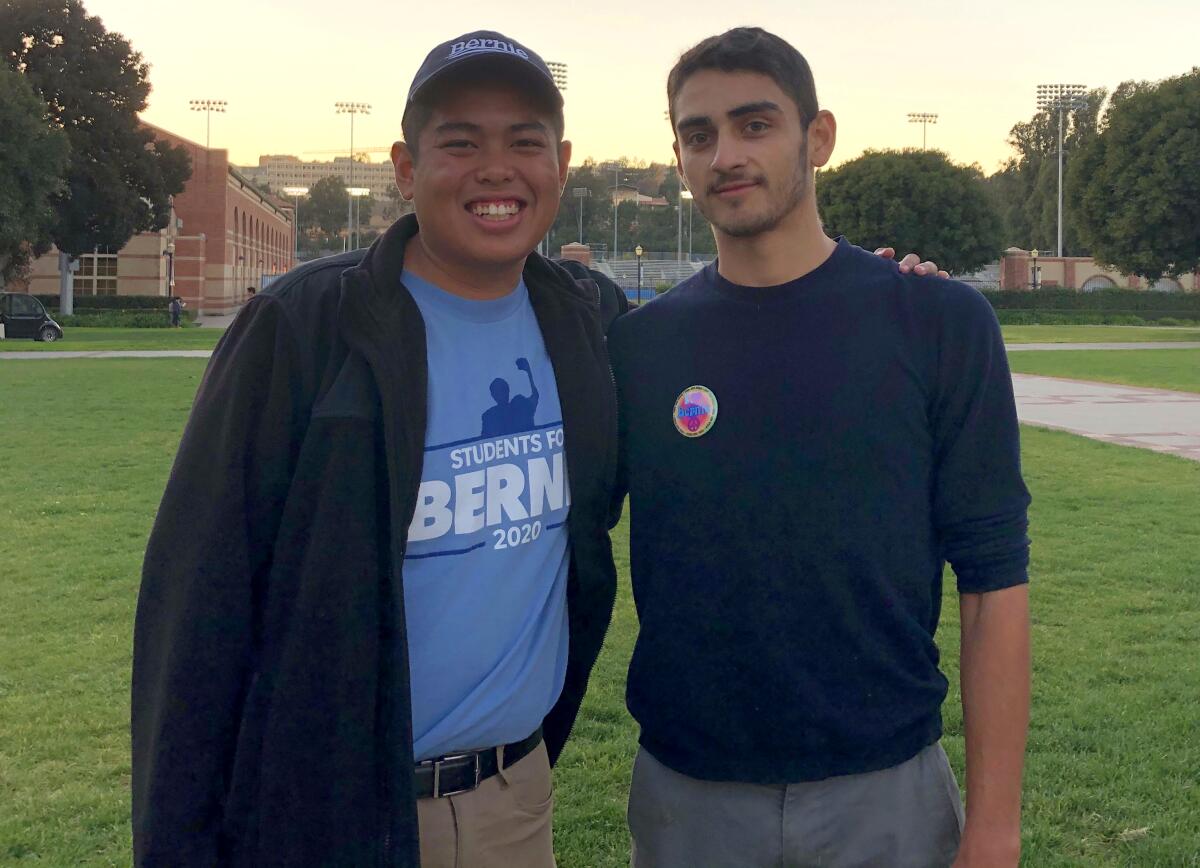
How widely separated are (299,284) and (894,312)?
1.12m

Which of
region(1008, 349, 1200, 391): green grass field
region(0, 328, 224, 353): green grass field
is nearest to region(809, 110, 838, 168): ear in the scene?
region(1008, 349, 1200, 391): green grass field

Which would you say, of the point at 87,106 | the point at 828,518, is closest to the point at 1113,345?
the point at 87,106

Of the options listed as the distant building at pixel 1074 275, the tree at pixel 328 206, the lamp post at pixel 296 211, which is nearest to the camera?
the distant building at pixel 1074 275

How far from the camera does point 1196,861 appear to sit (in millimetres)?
3764

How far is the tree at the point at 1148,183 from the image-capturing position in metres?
45.4

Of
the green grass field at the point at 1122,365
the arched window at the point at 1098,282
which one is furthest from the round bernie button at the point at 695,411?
the arched window at the point at 1098,282

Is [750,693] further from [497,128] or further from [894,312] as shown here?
[497,128]

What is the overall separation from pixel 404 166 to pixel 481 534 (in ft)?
2.66

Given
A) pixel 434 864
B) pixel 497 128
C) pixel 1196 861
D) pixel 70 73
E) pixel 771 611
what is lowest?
pixel 1196 861

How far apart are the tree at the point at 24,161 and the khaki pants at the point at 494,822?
33.8 meters

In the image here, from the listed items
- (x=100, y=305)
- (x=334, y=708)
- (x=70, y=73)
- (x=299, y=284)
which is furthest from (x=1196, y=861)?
(x=100, y=305)

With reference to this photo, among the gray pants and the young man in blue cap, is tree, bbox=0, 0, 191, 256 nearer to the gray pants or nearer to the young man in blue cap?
the young man in blue cap

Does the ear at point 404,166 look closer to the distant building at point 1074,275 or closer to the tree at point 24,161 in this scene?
the tree at point 24,161

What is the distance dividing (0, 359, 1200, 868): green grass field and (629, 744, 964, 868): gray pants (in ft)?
5.71
